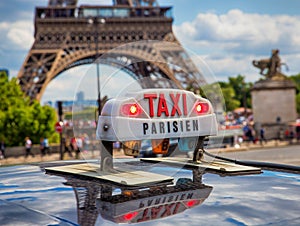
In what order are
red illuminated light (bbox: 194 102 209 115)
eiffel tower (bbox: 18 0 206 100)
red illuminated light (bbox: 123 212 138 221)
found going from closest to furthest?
red illuminated light (bbox: 123 212 138 221) < red illuminated light (bbox: 194 102 209 115) < eiffel tower (bbox: 18 0 206 100)

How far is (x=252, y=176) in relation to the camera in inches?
106

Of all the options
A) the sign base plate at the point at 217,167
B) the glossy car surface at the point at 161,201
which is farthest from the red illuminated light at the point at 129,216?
the sign base plate at the point at 217,167

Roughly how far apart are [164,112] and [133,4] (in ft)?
178

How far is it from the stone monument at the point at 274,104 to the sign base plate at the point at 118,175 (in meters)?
31.0

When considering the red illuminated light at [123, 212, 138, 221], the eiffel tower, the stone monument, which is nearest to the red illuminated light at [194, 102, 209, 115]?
the red illuminated light at [123, 212, 138, 221]

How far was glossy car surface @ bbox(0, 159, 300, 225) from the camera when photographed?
1.88m

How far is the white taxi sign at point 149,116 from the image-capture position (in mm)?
2443

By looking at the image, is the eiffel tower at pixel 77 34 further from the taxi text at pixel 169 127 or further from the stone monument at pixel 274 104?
the taxi text at pixel 169 127

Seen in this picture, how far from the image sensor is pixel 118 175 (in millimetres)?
2502

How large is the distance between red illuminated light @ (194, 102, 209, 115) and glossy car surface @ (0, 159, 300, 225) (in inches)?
12.8

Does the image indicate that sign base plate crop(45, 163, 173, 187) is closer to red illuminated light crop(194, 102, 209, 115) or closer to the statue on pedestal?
red illuminated light crop(194, 102, 209, 115)

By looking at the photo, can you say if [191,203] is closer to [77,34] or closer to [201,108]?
[201,108]

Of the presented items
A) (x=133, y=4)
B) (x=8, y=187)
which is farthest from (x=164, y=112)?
(x=133, y=4)

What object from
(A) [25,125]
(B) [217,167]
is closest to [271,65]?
(A) [25,125]
